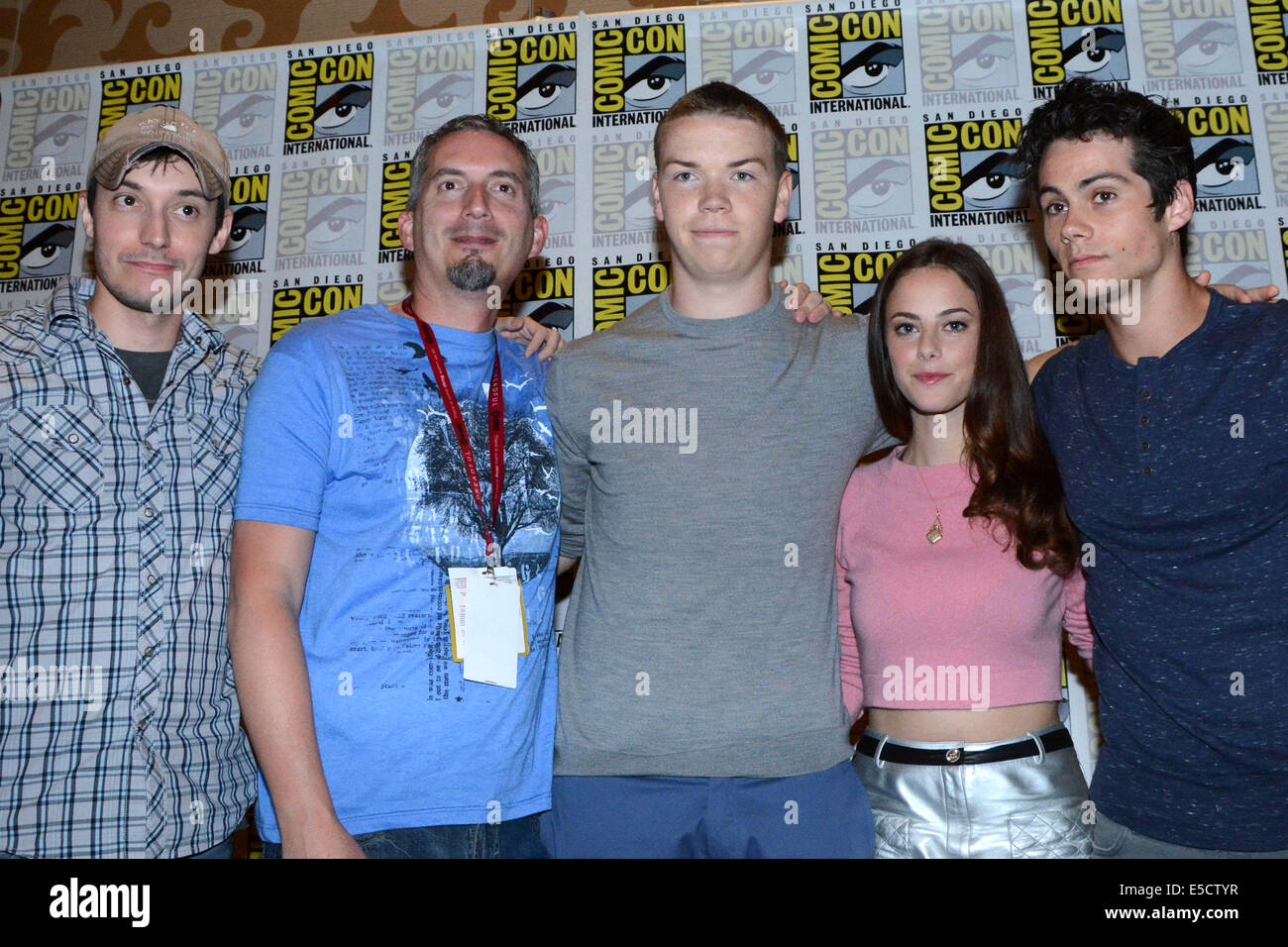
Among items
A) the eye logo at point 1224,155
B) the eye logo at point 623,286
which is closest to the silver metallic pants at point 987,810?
the eye logo at point 623,286

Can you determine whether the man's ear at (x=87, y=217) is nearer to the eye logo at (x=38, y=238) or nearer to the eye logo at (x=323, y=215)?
the eye logo at (x=323, y=215)

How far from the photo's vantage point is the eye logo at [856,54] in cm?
304

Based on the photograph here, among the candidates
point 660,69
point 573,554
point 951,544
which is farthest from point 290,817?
point 660,69

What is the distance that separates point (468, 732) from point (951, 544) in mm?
1011

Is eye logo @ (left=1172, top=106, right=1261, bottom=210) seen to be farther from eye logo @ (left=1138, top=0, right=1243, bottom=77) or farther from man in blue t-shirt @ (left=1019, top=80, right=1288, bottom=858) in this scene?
man in blue t-shirt @ (left=1019, top=80, right=1288, bottom=858)

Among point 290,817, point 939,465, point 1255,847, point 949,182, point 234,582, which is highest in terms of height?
point 949,182

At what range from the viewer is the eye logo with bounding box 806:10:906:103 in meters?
3.04

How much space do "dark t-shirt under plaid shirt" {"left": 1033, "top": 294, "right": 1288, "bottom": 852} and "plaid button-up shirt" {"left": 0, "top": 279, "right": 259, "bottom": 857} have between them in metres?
1.65

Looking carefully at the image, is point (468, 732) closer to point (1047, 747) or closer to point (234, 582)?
point (234, 582)

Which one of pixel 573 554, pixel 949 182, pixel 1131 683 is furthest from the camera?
pixel 949 182

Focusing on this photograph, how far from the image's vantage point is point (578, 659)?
1913 millimetres

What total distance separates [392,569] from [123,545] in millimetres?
467

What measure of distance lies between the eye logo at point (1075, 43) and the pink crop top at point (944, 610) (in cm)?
157
